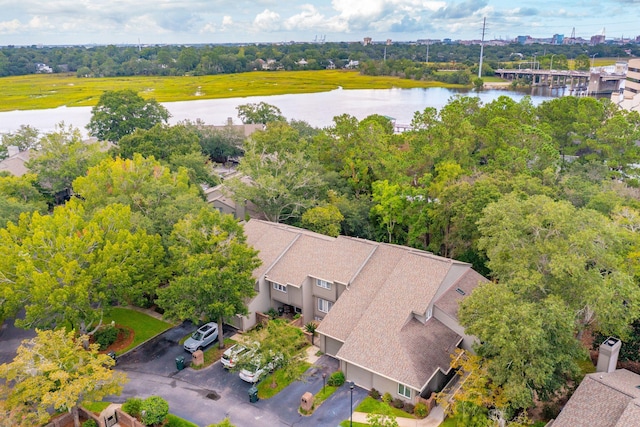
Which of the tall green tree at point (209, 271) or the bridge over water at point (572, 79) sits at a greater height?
the bridge over water at point (572, 79)

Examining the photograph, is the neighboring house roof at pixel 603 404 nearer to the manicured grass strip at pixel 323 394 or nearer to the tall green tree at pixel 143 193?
the manicured grass strip at pixel 323 394

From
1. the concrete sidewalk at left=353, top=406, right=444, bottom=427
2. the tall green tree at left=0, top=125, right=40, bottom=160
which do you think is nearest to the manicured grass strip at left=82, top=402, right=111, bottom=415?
the concrete sidewalk at left=353, top=406, right=444, bottom=427

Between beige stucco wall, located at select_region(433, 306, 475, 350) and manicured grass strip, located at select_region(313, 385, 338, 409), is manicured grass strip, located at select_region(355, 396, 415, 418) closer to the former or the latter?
manicured grass strip, located at select_region(313, 385, 338, 409)

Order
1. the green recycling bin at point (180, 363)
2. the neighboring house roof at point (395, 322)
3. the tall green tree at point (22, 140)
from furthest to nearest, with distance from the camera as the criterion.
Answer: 1. the tall green tree at point (22, 140)
2. the green recycling bin at point (180, 363)
3. the neighboring house roof at point (395, 322)

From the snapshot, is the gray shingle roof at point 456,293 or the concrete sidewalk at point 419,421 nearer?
the concrete sidewalk at point 419,421

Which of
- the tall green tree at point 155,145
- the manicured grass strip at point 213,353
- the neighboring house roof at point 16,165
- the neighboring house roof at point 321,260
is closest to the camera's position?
the manicured grass strip at point 213,353

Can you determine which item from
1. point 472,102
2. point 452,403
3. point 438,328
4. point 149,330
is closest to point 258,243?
point 149,330

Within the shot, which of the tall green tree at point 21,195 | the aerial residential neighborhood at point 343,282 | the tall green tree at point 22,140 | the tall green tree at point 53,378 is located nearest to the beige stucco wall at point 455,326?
the aerial residential neighborhood at point 343,282
